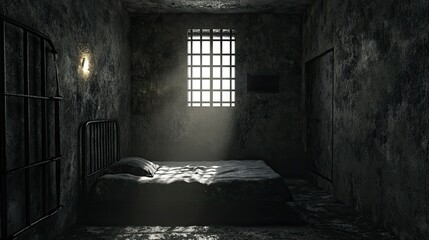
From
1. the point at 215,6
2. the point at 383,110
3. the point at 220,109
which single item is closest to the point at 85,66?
the point at 215,6

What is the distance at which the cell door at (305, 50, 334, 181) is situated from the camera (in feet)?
18.0

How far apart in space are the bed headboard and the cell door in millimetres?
3403

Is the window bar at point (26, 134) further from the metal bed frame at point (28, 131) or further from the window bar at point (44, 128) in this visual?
the window bar at point (44, 128)

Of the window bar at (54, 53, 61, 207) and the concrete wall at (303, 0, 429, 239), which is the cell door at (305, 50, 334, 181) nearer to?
the concrete wall at (303, 0, 429, 239)

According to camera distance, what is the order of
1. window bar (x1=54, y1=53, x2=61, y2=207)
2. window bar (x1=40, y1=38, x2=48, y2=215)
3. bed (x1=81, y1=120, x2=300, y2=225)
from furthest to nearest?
bed (x1=81, y1=120, x2=300, y2=225) < window bar (x1=54, y1=53, x2=61, y2=207) < window bar (x1=40, y1=38, x2=48, y2=215)

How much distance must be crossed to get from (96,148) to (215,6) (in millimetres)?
3415

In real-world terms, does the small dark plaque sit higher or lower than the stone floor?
higher

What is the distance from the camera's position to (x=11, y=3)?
269 centimetres

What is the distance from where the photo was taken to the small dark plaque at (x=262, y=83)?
687cm

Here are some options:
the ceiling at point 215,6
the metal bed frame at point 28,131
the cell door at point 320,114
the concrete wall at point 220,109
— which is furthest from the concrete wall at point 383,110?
the metal bed frame at point 28,131

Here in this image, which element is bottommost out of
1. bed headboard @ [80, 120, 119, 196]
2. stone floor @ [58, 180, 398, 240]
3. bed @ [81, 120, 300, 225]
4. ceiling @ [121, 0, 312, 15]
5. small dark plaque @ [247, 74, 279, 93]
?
stone floor @ [58, 180, 398, 240]

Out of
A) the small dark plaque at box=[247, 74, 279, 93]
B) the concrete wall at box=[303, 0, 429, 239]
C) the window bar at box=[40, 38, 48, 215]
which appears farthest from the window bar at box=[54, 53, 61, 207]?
the small dark plaque at box=[247, 74, 279, 93]

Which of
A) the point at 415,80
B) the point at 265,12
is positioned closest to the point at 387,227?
the point at 415,80

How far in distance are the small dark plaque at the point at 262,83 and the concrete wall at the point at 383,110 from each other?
1.76 metres
